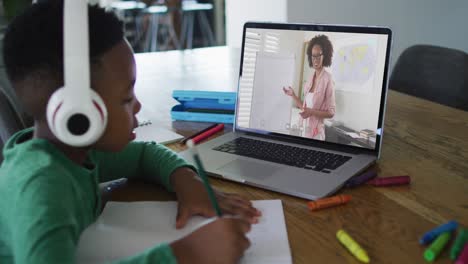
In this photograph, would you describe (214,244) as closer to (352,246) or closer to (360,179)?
(352,246)

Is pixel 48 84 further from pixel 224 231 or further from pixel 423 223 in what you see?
pixel 423 223

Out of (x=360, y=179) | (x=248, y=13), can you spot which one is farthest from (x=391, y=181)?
(x=248, y=13)

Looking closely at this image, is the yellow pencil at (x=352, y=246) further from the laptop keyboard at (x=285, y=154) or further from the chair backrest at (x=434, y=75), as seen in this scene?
the chair backrest at (x=434, y=75)

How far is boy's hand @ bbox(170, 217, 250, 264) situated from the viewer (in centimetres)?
59

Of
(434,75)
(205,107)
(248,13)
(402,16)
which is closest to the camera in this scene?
(205,107)

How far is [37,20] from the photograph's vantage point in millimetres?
654

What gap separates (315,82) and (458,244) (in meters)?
0.46

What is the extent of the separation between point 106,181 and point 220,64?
105 centimetres

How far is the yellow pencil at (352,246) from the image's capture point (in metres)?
0.62

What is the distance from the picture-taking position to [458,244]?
62 centimetres

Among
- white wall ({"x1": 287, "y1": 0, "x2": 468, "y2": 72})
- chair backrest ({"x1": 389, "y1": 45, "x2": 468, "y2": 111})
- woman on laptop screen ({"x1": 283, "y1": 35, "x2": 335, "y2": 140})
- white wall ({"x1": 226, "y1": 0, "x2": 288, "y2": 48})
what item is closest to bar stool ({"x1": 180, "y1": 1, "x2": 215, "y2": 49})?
white wall ({"x1": 226, "y1": 0, "x2": 288, "y2": 48})

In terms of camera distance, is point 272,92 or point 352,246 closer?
point 352,246

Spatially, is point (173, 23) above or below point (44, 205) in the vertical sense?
above

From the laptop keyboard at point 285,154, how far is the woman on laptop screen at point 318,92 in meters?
0.06
